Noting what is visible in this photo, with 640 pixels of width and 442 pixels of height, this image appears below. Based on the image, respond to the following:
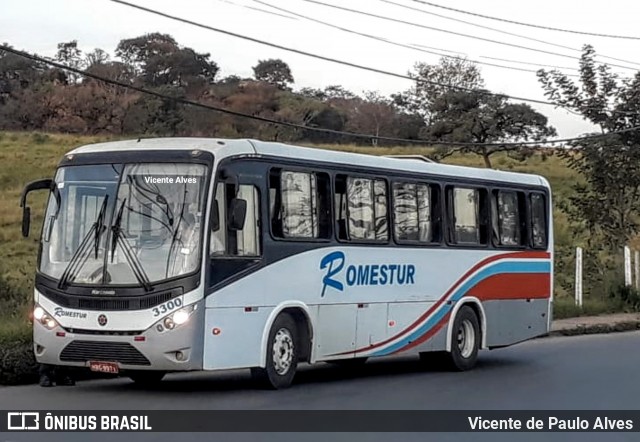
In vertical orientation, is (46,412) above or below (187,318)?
below

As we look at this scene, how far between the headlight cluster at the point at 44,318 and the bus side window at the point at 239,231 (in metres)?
2.10

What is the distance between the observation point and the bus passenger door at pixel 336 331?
1501 centimetres

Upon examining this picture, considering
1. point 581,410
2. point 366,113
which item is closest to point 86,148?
point 581,410

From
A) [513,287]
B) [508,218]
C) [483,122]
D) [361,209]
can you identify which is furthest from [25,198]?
[483,122]

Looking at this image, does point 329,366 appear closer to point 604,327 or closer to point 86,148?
point 86,148

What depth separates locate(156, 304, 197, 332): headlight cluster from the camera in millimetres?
12898

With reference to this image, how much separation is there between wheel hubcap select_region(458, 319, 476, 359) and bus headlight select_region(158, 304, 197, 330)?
21.2 feet

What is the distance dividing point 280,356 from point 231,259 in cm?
149

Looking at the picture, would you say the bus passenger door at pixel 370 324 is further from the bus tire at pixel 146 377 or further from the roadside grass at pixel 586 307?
the roadside grass at pixel 586 307

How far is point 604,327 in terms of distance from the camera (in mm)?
26344

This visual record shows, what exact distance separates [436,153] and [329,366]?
22.8m

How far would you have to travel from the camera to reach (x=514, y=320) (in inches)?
765

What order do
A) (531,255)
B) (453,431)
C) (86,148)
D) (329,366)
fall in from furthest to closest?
(531,255)
(329,366)
(86,148)
(453,431)

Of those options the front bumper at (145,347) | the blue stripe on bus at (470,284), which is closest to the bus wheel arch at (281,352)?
the front bumper at (145,347)
